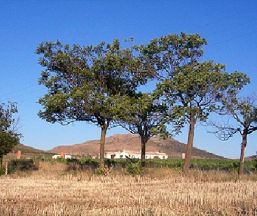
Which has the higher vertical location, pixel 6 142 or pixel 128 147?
pixel 128 147

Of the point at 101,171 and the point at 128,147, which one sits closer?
the point at 101,171

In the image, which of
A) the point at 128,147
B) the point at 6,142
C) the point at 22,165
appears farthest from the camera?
the point at 128,147

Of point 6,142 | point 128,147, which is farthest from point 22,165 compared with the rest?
point 128,147

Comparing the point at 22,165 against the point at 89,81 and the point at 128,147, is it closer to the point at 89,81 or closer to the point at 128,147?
the point at 89,81

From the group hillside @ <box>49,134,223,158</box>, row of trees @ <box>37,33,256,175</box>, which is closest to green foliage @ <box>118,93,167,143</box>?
row of trees @ <box>37,33,256,175</box>

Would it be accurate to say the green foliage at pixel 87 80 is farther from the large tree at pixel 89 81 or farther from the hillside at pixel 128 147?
the hillside at pixel 128 147

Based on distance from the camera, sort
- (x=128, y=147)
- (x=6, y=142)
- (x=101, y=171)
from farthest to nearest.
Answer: (x=128, y=147) → (x=6, y=142) → (x=101, y=171)

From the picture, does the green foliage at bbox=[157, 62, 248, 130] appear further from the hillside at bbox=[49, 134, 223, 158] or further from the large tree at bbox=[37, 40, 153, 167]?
the hillside at bbox=[49, 134, 223, 158]

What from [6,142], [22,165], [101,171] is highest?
[6,142]

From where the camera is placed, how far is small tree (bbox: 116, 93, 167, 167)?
1359 inches

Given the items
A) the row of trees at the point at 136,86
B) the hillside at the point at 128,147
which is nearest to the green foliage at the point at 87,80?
the row of trees at the point at 136,86

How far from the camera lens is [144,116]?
3697 centimetres

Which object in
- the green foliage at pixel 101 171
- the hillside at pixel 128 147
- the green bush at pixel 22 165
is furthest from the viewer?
the hillside at pixel 128 147

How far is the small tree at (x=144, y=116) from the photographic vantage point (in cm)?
3453
